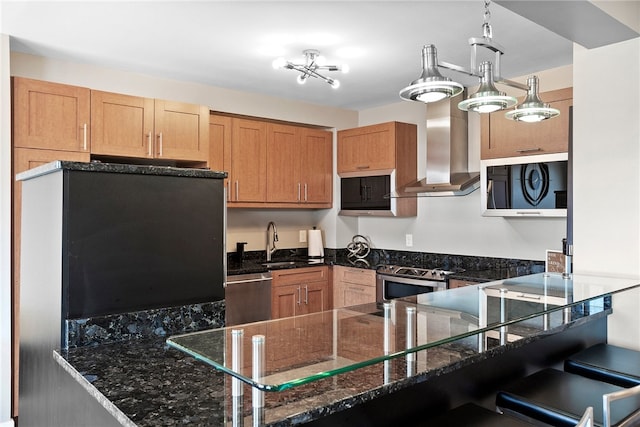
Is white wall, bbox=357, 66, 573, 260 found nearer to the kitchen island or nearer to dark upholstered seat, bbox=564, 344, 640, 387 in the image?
dark upholstered seat, bbox=564, 344, 640, 387

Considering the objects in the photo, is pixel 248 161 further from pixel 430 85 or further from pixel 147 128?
pixel 430 85

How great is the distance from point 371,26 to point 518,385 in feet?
6.98

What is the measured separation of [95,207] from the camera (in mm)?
1469

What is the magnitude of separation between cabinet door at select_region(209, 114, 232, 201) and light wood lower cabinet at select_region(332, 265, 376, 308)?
1381 mm

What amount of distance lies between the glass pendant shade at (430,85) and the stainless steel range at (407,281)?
7.40 feet

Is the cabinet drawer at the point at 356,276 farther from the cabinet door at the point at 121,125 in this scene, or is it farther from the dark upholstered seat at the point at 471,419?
the dark upholstered seat at the point at 471,419

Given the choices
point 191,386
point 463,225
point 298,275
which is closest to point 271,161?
point 298,275

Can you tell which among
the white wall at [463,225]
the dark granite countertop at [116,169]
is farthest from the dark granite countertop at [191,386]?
the white wall at [463,225]

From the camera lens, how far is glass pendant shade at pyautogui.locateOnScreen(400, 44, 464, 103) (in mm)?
1793

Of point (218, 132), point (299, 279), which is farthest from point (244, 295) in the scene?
point (218, 132)

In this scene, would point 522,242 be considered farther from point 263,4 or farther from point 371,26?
point 263,4

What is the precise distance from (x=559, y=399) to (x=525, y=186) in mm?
2111

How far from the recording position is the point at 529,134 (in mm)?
3455

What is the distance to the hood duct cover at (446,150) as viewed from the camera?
4203mm
